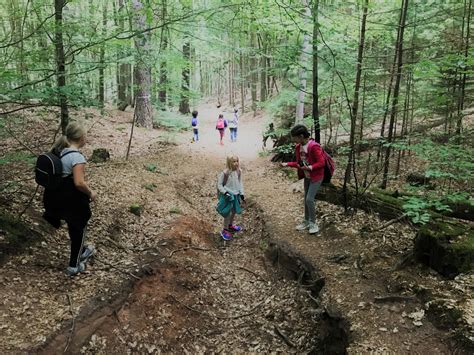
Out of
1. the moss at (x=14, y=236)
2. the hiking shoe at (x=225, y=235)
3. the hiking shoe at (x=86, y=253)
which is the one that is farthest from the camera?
the hiking shoe at (x=225, y=235)

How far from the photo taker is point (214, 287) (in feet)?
21.4

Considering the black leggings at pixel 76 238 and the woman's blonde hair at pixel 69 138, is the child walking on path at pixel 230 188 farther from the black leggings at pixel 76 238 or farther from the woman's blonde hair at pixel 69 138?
the woman's blonde hair at pixel 69 138

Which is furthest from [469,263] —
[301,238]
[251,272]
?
[251,272]

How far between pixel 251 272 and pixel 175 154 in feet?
30.4

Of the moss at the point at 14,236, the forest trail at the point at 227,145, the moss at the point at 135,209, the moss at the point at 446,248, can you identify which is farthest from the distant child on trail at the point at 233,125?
the moss at the point at 446,248

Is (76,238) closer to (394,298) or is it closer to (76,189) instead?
(76,189)

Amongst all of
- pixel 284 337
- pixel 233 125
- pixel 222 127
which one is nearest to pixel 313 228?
pixel 284 337

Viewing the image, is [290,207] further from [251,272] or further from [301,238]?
[251,272]

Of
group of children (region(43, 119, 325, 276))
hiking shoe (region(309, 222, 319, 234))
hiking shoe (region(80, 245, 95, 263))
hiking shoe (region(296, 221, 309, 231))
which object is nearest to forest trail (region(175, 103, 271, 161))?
hiking shoe (region(296, 221, 309, 231))

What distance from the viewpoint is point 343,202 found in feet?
A: 26.8

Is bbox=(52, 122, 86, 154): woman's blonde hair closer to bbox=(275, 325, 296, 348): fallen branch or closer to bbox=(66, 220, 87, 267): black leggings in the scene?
bbox=(66, 220, 87, 267): black leggings

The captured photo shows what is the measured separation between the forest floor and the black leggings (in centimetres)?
31

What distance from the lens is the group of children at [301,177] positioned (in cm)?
680

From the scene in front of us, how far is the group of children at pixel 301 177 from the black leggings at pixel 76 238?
3.50 m
